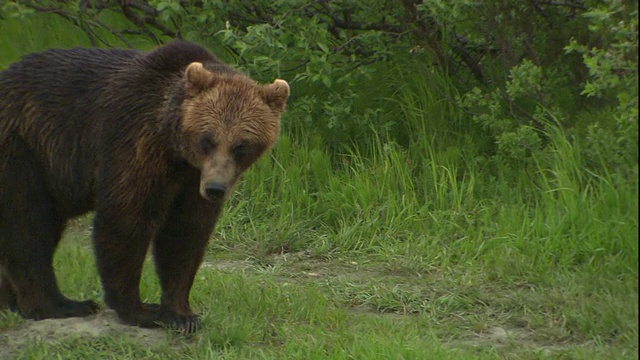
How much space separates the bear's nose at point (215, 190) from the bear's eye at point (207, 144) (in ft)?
0.63

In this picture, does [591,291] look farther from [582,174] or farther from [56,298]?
[56,298]

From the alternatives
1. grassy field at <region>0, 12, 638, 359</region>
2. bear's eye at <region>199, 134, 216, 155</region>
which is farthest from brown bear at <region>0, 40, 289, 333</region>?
grassy field at <region>0, 12, 638, 359</region>

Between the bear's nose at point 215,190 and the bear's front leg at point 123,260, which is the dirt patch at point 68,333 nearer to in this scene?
the bear's front leg at point 123,260

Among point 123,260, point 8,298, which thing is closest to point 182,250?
point 123,260

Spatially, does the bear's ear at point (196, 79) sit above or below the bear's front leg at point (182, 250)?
above

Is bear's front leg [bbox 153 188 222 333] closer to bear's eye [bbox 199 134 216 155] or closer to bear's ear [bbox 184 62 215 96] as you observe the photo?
bear's eye [bbox 199 134 216 155]

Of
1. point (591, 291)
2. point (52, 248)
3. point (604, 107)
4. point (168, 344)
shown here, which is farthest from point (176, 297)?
point (604, 107)

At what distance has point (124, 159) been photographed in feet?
16.5

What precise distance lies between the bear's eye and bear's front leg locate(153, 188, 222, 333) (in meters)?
0.37

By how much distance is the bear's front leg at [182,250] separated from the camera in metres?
5.22

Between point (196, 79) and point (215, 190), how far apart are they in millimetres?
550

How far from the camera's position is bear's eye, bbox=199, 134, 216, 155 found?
16.0ft

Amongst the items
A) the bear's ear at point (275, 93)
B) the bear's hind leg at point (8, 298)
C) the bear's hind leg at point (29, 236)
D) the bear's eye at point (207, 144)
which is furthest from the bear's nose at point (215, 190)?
the bear's hind leg at point (8, 298)

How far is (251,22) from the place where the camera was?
8.02m
